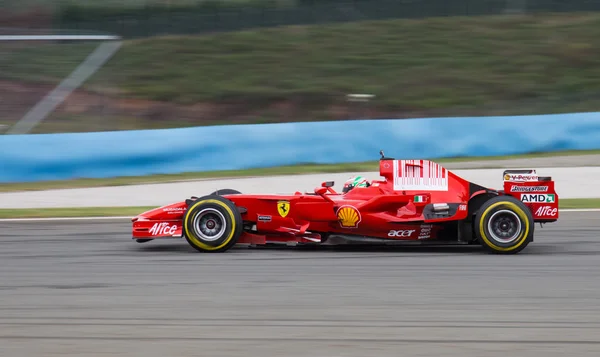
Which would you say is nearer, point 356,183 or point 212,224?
point 212,224

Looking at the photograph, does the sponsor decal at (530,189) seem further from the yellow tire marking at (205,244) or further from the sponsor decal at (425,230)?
the yellow tire marking at (205,244)

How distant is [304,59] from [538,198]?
675 inches

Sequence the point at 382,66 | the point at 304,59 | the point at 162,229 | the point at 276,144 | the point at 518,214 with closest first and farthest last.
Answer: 1. the point at 518,214
2. the point at 162,229
3. the point at 276,144
4. the point at 382,66
5. the point at 304,59

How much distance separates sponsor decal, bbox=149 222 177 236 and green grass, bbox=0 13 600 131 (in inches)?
466

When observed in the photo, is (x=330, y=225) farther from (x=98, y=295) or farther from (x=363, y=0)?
(x=363, y=0)

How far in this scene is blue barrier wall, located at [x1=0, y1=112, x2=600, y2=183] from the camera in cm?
1476

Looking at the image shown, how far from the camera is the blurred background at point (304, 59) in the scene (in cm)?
1742

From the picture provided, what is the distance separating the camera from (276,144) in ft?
51.8

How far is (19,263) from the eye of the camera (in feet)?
25.6

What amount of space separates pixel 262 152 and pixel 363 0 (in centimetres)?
1299

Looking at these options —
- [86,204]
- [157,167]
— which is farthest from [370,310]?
[157,167]

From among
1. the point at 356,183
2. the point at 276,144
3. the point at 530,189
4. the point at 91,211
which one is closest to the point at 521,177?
the point at 530,189

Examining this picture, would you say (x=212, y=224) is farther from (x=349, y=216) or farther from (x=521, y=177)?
(x=521, y=177)

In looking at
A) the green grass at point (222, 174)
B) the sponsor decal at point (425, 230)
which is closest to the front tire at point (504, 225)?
the sponsor decal at point (425, 230)
